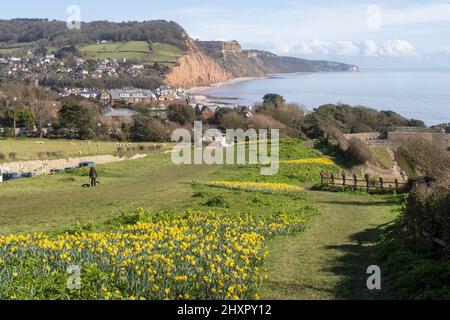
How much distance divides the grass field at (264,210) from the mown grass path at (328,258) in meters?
0.02

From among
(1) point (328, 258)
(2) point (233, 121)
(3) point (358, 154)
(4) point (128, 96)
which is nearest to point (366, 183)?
(1) point (328, 258)

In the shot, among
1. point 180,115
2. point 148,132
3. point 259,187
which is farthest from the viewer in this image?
point 180,115

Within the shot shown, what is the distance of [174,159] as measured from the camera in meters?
48.1

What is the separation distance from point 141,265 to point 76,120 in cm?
6117

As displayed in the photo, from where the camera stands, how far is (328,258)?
13320 mm

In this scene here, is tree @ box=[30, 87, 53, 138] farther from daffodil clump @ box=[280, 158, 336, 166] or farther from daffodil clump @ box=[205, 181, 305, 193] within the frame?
daffodil clump @ box=[205, 181, 305, 193]

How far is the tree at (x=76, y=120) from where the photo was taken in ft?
226

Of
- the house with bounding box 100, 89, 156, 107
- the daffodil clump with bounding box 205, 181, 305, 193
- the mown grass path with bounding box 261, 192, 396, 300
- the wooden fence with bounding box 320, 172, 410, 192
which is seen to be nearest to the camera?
the mown grass path with bounding box 261, 192, 396, 300

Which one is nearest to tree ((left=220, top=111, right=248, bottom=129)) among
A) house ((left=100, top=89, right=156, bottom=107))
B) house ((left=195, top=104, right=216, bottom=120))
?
house ((left=195, top=104, right=216, bottom=120))

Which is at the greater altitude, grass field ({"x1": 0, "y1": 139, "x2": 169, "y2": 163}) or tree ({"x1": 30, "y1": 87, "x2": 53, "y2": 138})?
tree ({"x1": 30, "y1": 87, "x2": 53, "y2": 138})

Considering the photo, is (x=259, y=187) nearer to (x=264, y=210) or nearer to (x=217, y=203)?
(x=217, y=203)

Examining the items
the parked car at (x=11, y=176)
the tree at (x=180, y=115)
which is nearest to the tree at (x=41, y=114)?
the tree at (x=180, y=115)

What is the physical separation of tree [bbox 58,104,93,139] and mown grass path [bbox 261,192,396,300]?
5221 centimetres

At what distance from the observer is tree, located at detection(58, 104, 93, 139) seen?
68750 mm
